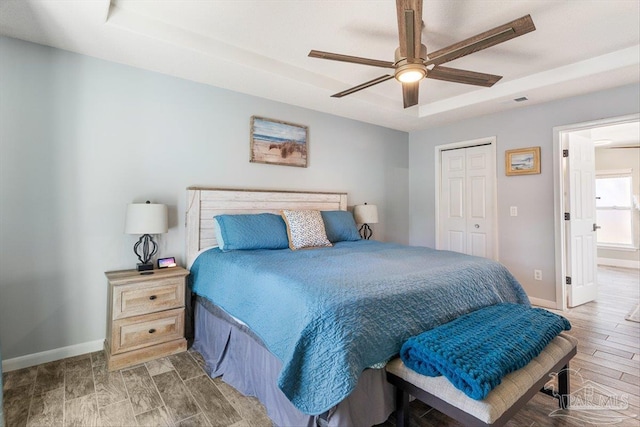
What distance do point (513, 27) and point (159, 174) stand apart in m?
2.75

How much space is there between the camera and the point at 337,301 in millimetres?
1404

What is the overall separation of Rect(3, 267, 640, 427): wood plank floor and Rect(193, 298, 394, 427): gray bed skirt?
0.29 feet

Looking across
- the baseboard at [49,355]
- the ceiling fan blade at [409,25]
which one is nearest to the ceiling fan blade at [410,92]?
the ceiling fan blade at [409,25]

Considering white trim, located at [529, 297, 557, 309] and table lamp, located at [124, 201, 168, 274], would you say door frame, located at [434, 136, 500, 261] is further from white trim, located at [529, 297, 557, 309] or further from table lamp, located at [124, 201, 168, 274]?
table lamp, located at [124, 201, 168, 274]

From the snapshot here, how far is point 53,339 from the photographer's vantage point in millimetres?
2320

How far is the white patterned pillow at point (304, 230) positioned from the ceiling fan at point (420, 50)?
143 centimetres

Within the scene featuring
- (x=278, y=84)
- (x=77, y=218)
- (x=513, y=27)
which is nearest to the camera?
(x=513, y=27)

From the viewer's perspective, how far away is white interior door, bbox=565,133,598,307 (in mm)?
3535

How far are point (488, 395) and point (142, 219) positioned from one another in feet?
7.91

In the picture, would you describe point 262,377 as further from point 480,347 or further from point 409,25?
point 409,25

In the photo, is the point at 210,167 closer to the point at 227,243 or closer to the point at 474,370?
the point at 227,243

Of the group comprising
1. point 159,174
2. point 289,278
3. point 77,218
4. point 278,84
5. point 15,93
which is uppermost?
point 278,84

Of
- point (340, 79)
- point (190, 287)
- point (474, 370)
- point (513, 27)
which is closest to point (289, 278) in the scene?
point (474, 370)

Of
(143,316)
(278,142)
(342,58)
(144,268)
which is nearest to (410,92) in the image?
(342,58)
